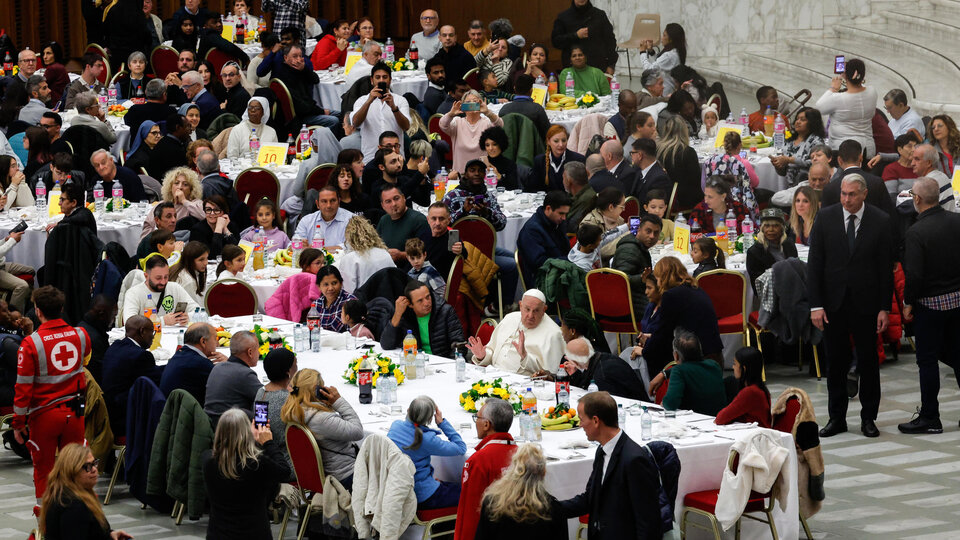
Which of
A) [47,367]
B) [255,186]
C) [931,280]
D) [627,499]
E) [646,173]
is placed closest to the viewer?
[627,499]

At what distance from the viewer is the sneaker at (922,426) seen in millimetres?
9422

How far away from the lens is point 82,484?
19.6ft

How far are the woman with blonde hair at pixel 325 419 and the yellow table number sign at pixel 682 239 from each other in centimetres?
423

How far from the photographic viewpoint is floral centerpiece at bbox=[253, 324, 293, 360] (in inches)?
359

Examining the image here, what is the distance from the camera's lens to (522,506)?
231 inches

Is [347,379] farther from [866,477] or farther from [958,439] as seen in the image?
[958,439]

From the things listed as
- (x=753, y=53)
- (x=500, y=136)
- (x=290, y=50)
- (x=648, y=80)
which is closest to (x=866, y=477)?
(x=500, y=136)

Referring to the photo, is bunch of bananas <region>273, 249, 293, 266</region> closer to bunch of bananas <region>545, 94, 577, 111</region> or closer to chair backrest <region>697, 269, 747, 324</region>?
chair backrest <region>697, 269, 747, 324</region>

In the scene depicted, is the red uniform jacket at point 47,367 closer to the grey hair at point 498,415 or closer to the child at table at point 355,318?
the child at table at point 355,318

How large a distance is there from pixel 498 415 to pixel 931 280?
3603 millimetres

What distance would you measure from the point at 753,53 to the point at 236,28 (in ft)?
20.2

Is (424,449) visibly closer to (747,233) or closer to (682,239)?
(682,239)

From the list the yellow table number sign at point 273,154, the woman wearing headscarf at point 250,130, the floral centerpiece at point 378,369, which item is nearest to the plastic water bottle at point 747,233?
the floral centerpiece at point 378,369

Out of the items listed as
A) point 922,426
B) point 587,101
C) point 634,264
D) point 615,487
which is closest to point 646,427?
point 615,487
